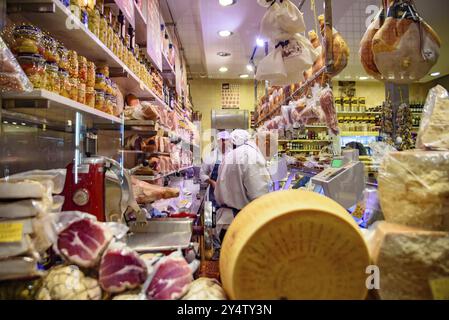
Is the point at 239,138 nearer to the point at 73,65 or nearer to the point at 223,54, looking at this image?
the point at 73,65

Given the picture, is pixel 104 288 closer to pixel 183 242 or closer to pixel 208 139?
pixel 183 242

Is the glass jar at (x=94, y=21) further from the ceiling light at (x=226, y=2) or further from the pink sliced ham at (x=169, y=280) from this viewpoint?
the ceiling light at (x=226, y=2)

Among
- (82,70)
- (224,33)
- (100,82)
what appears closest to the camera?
(82,70)

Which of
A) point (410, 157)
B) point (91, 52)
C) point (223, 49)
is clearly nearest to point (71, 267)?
point (410, 157)

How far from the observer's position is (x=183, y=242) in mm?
1670

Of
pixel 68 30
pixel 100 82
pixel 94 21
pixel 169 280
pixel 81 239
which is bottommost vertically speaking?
pixel 169 280

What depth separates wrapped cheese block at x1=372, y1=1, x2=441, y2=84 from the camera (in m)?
1.59

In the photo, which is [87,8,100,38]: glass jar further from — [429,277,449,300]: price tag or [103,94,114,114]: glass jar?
[429,277,449,300]: price tag

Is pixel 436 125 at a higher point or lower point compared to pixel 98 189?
higher

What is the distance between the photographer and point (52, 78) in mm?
1423

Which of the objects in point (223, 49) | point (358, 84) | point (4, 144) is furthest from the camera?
point (358, 84)

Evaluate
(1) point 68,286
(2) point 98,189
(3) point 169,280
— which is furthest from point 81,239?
(2) point 98,189

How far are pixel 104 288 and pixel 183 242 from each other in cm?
84

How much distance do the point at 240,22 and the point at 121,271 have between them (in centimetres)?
501
